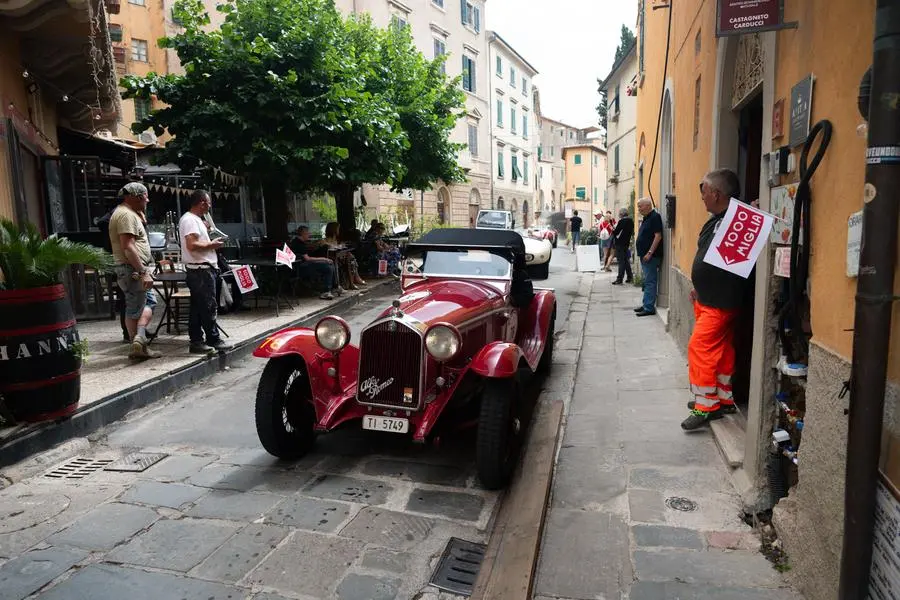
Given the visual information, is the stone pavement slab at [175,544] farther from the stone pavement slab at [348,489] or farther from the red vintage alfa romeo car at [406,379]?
the red vintage alfa romeo car at [406,379]

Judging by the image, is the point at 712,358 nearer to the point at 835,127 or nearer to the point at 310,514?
the point at 835,127

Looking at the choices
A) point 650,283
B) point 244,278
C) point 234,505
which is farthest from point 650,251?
point 234,505

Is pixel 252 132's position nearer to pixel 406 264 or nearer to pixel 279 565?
pixel 406 264

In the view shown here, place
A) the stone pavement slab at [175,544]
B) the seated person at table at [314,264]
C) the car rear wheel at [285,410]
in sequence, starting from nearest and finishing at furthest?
1. the stone pavement slab at [175,544]
2. the car rear wheel at [285,410]
3. the seated person at table at [314,264]

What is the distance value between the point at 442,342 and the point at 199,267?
148 inches

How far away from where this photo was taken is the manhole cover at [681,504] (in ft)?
11.3

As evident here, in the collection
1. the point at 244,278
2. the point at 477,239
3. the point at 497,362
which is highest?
the point at 477,239

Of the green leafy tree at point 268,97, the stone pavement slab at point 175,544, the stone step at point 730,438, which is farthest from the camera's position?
the green leafy tree at point 268,97

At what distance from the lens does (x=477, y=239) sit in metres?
5.78

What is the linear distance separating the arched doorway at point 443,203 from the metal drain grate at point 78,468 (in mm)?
29874

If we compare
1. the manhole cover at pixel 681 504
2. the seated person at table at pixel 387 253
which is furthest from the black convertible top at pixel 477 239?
the seated person at table at pixel 387 253

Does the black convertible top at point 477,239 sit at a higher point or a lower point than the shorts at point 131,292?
higher

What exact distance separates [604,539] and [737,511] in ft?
2.71

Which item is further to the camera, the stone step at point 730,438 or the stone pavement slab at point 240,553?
the stone step at point 730,438
